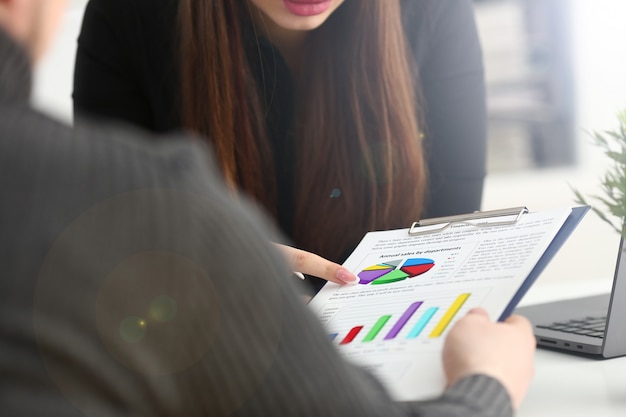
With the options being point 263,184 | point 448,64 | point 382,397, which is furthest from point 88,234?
point 448,64

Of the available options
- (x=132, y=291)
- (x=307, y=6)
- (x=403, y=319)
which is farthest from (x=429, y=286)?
(x=307, y=6)

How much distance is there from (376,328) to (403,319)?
0.09ft

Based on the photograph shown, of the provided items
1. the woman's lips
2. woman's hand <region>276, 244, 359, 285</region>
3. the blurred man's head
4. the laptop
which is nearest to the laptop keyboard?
the laptop

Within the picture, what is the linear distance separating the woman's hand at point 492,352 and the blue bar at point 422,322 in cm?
6

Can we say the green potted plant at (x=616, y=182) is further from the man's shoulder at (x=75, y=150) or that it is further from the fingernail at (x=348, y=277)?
the man's shoulder at (x=75, y=150)

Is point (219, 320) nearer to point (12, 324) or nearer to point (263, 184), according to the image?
point (12, 324)

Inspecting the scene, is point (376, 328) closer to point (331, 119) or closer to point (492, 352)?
point (492, 352)

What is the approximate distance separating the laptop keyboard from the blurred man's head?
2.18 feet

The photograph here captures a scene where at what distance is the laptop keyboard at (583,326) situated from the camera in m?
0.89

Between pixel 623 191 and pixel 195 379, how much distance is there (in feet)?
1.50

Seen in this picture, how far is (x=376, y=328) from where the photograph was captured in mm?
716

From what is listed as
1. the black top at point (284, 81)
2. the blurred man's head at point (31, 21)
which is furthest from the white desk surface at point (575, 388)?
the black top at point (284, 81)

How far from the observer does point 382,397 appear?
1.52ft

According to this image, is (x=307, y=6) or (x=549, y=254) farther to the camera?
(x=307, y=6)
